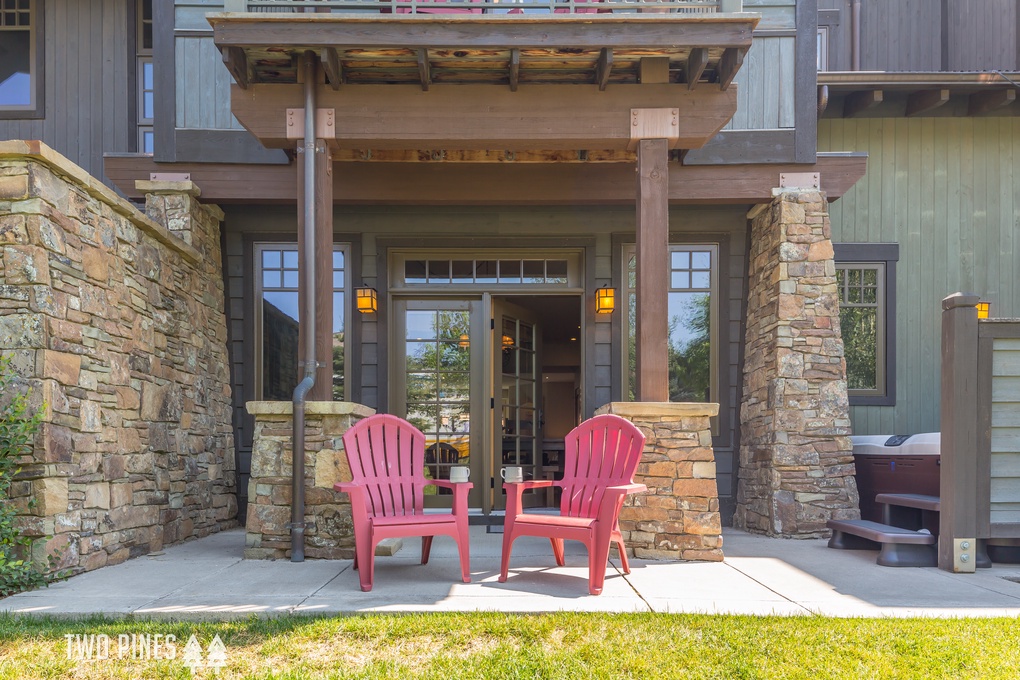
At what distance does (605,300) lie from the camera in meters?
6.52

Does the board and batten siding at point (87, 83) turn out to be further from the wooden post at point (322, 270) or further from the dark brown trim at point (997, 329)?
Answer: the dark brown trim at point (997, 329)

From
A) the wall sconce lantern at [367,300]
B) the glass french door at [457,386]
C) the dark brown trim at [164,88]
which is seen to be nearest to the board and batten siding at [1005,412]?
the glass french door at [457,386]

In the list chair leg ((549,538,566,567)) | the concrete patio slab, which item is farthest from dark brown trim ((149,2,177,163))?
chair leg ((549,538,566,567))

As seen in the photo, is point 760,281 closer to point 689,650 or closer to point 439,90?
point 439,90

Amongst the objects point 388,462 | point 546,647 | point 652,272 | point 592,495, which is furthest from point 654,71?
point 546,647

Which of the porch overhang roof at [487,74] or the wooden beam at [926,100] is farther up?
the wooden beam at [926,100]

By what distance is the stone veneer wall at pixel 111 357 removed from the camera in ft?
12.9

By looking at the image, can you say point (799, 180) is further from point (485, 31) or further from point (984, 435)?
point (485, 31)

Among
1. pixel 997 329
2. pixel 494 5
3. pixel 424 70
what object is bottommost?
pixel 997 329

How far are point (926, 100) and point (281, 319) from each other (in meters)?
5.67

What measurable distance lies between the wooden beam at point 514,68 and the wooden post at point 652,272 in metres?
0.89

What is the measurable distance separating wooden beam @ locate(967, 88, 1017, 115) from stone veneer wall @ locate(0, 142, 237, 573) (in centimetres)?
642

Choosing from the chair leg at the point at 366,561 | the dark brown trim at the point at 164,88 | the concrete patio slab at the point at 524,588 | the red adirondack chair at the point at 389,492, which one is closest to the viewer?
the concrete patio slab at the point at 524,588

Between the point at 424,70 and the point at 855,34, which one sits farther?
the point at 855,34
